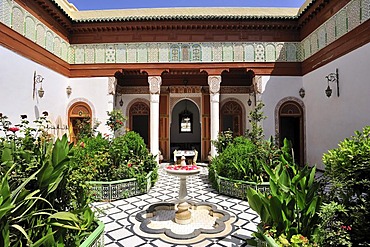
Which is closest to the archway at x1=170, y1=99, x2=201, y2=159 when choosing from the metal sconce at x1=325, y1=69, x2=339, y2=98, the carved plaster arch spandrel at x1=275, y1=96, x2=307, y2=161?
the carved plaster arch spandrel at x1=275, y1=96, x2=307, y2=161

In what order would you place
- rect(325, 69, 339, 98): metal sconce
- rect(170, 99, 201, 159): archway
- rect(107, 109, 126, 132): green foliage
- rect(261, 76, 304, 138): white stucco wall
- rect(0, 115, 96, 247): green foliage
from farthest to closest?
1. rect(170, 99, 201, 159): archway
2. rect(261, 76, 304, 138): white stucco wall
3. rect(107, 109, 126, 132): green foliage
4. rect(325, 69, 339, 98): metal sconce
5. rect(0, 115, 96, 247): green foliage

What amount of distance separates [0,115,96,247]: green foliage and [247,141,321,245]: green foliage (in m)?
1.82

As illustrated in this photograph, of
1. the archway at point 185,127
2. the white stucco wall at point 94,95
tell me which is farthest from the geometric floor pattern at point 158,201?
the archway at point 185,127

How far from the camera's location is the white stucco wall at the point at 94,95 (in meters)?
9.11

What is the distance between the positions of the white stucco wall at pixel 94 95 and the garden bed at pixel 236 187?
5.54 metres

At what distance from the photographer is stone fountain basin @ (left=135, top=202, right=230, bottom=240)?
3.43 meters

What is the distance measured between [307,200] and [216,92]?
7.23 meters

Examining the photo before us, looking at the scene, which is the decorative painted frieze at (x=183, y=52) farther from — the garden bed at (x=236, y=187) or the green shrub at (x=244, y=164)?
the garden bed at (x=236, y=187)

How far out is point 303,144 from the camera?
8.95 metres

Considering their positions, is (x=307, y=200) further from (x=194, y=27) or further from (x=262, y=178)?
(x=194, y=27)

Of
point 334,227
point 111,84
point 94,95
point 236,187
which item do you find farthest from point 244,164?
point 94,95

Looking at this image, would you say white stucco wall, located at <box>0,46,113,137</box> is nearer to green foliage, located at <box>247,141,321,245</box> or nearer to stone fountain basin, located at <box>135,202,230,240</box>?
stone fountain basin, located at <box>135,202,230,240</box>

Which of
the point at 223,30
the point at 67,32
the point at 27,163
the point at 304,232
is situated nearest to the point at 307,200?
the point at 304,232

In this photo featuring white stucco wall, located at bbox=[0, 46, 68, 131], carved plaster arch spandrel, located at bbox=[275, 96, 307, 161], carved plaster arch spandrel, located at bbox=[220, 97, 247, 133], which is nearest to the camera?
white stucco wall, located at bbox=[0, 46, 68, 131]
